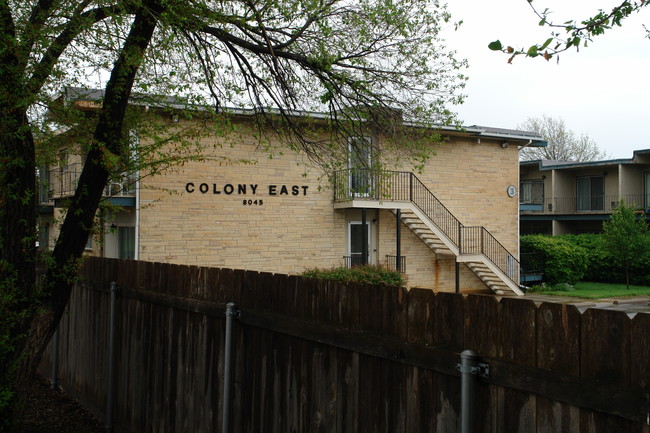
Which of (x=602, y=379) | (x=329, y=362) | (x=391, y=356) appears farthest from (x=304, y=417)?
(x=602, y=379)

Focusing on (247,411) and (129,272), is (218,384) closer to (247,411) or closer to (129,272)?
(247,411)

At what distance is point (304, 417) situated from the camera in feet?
14.6

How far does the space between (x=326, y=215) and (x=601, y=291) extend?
13.1m

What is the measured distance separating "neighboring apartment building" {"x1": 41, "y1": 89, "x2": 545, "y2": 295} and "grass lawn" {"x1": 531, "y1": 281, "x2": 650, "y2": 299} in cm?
228

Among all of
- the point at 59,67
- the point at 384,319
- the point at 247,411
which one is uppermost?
the point at 59,67

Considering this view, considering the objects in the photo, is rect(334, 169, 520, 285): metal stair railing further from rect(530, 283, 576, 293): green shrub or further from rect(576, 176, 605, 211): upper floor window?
rect(576, 176, 605, 211): upper floor window

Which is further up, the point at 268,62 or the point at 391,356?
the point at 268,62

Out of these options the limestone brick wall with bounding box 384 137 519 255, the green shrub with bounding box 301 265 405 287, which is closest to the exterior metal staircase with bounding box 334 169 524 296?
the limestone brick wall with bounding box 384 137 519 255

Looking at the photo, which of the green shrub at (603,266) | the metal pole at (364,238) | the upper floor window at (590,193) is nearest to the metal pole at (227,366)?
the metal pole at (364,238)

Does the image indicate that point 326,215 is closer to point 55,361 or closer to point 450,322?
point 55,361

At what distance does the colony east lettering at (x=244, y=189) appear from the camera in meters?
A: 20.1

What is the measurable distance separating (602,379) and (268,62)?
680 cm

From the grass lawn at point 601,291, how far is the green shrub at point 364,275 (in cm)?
940

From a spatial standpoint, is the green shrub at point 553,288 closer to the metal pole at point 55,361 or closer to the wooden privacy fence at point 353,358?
the metal pole at point 55,361
